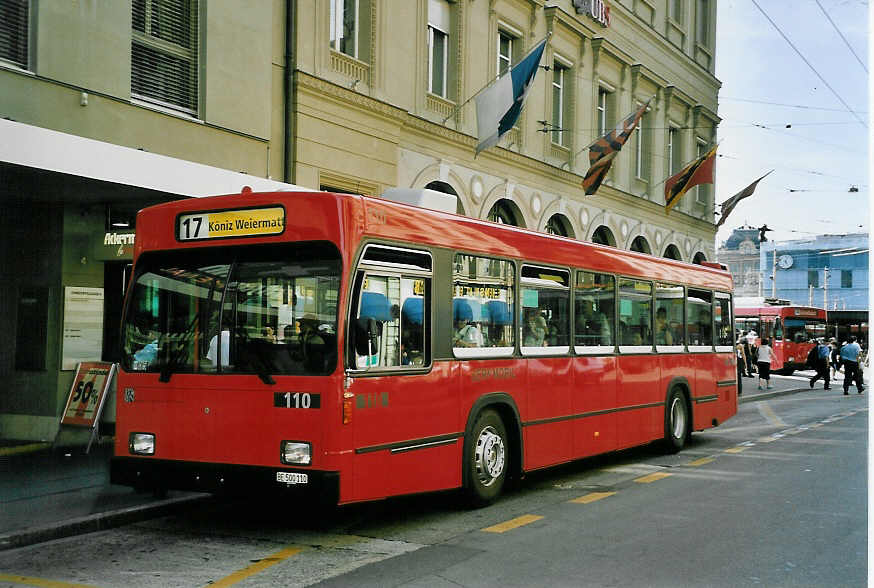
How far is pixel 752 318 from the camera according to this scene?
142 ft

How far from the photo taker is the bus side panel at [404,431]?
7594 mm

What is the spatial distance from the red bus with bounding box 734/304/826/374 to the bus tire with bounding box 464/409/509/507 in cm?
3480

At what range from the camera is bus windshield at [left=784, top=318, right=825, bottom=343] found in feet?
143

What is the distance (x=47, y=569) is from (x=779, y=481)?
783 centimetres

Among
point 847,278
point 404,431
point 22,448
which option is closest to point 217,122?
Result: point 22,448

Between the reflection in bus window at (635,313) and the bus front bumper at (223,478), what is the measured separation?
5.81m

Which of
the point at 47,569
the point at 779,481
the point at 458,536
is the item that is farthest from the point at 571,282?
the point at 47,569

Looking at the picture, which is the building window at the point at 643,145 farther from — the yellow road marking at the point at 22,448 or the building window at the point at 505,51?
the yellow road marking at the point at 22,448

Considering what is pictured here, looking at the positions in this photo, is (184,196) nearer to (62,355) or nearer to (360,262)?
(62,355)

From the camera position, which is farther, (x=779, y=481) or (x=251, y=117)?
(x=251, y=117)

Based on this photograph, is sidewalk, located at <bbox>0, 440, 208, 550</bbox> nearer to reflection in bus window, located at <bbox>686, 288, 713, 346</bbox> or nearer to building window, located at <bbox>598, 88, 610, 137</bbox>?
reflection in bus window, located at <bbox>686, 288, 713, 346</bbox>

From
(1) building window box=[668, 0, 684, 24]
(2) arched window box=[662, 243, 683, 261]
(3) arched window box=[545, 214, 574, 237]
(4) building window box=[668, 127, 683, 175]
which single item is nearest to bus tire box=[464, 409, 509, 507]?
(3) arched window box=[545, 214, 574, 237]

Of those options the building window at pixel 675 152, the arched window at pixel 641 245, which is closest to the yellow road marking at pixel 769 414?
the arched window at pixel 641 245

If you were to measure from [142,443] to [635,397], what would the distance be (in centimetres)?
667
